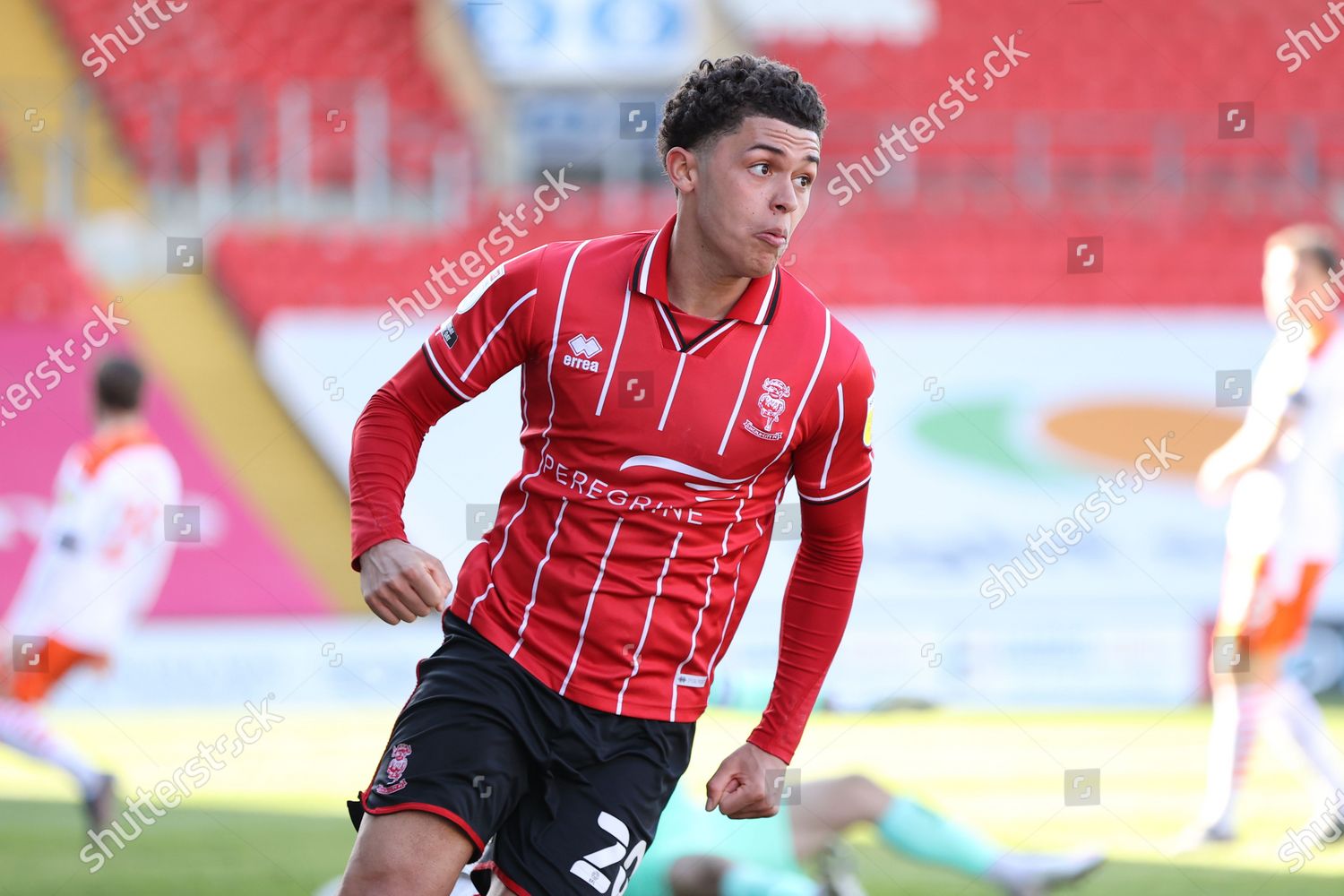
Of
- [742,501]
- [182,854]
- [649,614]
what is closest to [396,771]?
[649,614]

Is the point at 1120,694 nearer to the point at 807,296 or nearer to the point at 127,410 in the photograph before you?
the point at 127,410

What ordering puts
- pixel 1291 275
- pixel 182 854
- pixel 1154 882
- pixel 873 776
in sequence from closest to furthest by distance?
pixel 1154 882
pixel 182 854
pixel 1291 275
pixel 873 776

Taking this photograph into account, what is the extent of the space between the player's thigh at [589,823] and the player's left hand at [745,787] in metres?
0.14

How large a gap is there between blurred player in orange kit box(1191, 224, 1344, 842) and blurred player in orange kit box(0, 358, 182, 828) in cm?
413

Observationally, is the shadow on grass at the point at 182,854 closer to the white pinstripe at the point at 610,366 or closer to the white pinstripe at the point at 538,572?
the white pinstripe at the point at 538,572

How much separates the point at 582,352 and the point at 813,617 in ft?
2.13

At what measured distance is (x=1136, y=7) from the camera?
14.1 m

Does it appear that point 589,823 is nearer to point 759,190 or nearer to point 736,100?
point 759,190

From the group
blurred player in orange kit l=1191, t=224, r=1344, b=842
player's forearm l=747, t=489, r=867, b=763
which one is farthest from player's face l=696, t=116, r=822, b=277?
blurred player in orange kit l=1191, t=224, r=1344, b=842

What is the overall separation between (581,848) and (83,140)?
10.0 metres

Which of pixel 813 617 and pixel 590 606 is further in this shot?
pixel 813 617

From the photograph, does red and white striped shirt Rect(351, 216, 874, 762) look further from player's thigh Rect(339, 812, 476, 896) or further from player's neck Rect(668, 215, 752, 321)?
player's thigh Rect(339, 812, 476, 896)

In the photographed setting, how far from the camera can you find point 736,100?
8.59ft

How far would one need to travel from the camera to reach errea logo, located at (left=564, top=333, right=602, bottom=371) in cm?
260
